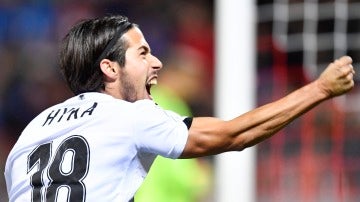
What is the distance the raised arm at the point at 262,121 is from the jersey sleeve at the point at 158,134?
0.04 m

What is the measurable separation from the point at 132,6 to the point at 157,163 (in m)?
3.13

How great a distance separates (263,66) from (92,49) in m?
3.97

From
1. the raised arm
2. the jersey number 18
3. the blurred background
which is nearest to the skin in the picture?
the raised arm

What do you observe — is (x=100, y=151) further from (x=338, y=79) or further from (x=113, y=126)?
(x=338, y=79)

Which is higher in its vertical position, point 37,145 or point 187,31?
point 187,31

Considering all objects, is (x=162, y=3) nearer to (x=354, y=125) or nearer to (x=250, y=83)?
(x=354, y=125)

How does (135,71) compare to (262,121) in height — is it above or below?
above

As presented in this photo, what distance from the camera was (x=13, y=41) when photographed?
9.49 meters

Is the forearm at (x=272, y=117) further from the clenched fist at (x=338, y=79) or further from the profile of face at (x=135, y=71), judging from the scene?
the profile of face at (x=135, y=71)

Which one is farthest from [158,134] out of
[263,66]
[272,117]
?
[263,66]

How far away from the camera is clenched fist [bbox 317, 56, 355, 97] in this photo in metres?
4.10

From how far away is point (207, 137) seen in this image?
13.5ft

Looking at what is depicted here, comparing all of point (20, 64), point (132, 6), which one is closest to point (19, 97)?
point (20, 64)

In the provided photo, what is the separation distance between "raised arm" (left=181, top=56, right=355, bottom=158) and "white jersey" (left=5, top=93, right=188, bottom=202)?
0.22ft
